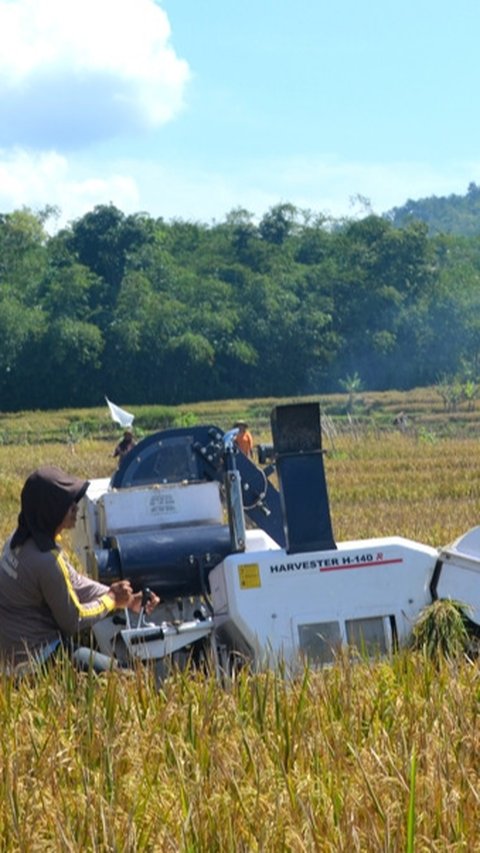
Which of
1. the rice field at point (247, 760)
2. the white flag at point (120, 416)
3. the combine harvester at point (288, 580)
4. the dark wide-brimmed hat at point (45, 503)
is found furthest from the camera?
the white flag at point (120, 416)

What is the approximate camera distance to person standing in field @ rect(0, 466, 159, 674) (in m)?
5.80

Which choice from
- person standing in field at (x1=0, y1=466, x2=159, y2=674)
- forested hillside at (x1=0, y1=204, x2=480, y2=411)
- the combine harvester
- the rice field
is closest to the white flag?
the combine harvester

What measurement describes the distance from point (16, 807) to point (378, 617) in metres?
2.68

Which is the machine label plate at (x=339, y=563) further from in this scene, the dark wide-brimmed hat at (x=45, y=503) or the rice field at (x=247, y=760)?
the dark wide-brimmed hat at (x=45, y=503)

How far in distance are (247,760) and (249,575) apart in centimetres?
185

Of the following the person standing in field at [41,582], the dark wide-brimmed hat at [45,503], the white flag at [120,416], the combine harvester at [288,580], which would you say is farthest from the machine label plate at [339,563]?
the white flag at [120,416]

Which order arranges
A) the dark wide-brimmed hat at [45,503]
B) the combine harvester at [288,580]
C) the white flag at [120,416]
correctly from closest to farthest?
the dark wide-brimmed hat at [45,503] → the combine harvester at [288,580] → the white flag at [120,416]

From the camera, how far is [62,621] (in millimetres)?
5848

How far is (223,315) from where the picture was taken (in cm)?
6744

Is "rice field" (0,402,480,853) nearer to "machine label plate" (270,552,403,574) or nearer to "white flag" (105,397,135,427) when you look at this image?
"machine label plate" (270,552,403,574)

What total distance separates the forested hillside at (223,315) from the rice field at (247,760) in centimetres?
5616

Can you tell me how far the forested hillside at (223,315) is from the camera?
62.0 meters

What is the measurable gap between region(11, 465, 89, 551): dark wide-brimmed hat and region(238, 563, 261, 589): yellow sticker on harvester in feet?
2.50

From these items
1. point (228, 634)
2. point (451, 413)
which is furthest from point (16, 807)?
point (451, 413)
